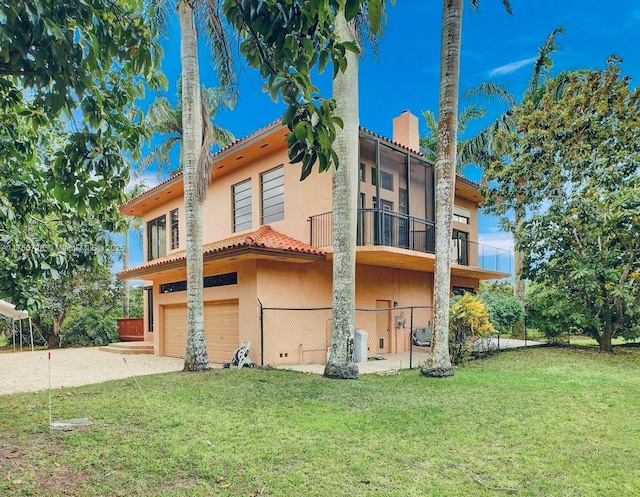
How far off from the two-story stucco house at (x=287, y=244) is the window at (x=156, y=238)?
4.44ft

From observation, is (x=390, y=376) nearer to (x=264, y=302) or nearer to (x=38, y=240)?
(x=264, y=302)

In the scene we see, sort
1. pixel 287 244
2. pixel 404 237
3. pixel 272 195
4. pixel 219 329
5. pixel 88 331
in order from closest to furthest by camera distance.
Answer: pixel 287 244, pixel 219 329, pixel 272 195, pixel 404 237, pixel 88 331

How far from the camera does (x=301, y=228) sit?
1418 centimetres

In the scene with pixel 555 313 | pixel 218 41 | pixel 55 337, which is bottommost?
pixel 55 337

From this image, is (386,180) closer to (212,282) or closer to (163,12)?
(212,282)

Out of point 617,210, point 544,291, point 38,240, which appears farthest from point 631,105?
point 38,240

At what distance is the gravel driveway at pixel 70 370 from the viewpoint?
10773 millimetres

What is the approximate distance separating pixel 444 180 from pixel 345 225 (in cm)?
258

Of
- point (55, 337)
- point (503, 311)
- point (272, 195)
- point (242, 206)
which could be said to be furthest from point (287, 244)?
point (55, 337)

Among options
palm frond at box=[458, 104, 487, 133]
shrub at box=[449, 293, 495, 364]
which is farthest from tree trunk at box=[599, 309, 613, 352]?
palm frond at box=[458, 104, 487, 133]

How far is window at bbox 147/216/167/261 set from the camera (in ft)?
69.1

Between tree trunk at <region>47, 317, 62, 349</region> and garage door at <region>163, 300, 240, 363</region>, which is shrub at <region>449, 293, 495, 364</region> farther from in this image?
tree trunk at <region>47, 317, 62, 349</region>

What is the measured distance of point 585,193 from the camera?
14.1 meters

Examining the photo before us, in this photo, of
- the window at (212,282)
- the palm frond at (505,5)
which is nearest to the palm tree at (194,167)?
the window at (212,282)
